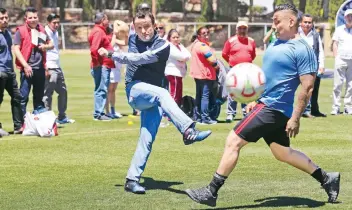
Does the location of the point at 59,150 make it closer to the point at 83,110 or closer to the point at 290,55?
the point at 290,55

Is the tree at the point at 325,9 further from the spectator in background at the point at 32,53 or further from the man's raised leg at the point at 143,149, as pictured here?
the man's raised leg at the point at 143,149

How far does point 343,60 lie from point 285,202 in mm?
9776

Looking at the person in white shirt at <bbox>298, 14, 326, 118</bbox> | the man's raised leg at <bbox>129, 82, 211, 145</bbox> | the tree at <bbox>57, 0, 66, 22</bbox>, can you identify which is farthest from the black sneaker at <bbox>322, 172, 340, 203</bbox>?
the tree at <bbox>57, 0, 66, 22</bbox>

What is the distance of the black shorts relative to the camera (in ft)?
27.9

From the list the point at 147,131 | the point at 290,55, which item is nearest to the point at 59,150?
the point at 147,131

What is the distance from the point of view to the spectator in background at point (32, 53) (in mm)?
15164

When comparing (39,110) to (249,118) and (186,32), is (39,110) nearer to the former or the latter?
(249,118)

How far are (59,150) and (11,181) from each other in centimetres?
261

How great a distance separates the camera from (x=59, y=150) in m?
13.0

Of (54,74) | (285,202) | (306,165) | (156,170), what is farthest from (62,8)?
(306,165)

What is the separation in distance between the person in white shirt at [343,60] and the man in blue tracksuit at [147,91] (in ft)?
29.7

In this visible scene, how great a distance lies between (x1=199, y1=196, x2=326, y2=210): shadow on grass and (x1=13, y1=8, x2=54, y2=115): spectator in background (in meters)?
7.08

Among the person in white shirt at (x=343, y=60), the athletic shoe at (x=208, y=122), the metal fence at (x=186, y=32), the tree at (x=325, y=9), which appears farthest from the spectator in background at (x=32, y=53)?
the tree at (x=325, y=9)

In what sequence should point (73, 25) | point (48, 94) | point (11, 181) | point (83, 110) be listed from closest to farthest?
1. point (11, 181)
2. point (48, 94)
3. point (83, 110)
4. point (73, 25)
